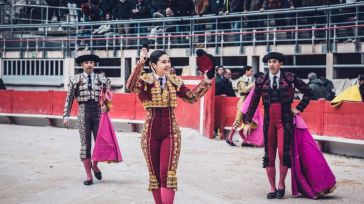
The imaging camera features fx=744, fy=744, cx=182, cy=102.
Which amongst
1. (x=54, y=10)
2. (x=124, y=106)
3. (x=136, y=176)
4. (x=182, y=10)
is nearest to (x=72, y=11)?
(x=54, y=10)

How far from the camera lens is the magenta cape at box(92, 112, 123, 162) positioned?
9.28m

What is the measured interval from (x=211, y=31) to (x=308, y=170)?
12.1 meters

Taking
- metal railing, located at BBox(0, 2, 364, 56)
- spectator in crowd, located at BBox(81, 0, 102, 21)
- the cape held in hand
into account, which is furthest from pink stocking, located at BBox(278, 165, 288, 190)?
spectator in crowd, located at BBox(81, 0, 102, 21)

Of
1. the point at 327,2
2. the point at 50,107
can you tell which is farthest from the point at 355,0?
the point at 50,107

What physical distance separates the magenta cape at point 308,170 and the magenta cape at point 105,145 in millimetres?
2412

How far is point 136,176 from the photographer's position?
9797 mm

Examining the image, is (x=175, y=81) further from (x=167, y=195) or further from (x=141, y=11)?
(x=141, y=11)

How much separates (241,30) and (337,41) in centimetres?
295

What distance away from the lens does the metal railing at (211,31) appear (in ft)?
55.0

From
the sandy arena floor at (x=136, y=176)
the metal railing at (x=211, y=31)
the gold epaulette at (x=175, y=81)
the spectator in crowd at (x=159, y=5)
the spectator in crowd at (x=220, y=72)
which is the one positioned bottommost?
the sandy arena floor at (x=136, y=176)

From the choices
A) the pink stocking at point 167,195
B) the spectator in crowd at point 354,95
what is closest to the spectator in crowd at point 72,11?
the spectator in crowd at point 354,95

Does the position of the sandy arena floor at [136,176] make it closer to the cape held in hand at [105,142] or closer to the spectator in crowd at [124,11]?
the cape held in hand at [105,142]

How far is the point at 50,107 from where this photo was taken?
1995 cm

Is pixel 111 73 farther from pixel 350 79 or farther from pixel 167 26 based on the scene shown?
pixel 350 79
